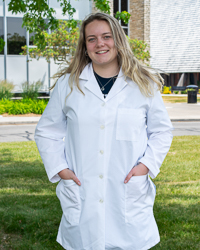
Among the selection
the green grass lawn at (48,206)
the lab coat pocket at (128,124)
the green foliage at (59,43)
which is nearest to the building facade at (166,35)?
the green foliage at (59,43)

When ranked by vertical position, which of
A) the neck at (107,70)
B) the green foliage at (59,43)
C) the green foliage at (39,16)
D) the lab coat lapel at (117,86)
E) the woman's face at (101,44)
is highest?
the green foliage at (59,43)

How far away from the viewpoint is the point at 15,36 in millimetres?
25516

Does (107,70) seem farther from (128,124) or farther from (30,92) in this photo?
(30,92)

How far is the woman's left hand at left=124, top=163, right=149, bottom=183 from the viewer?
2385mm

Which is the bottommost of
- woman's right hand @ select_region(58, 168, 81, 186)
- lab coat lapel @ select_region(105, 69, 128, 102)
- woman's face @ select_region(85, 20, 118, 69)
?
woman's right hand @ select_region(58, 168, 81, 186)

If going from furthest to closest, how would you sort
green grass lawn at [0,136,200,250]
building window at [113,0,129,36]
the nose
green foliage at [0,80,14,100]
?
building window at [113,0,129,36] → green foliage at [0,80,14,100] → green grass lawn at [0,136,200,250] → the nose

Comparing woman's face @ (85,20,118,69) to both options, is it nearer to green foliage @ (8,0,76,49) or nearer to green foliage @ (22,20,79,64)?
green foliage @ (8,0,76,49)

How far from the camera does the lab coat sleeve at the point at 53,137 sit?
2508 millimetres

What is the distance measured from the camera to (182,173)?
6867 mm

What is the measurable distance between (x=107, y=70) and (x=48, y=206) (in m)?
2.84

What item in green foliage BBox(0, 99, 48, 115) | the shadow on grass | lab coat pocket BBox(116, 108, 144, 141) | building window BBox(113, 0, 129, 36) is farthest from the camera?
building window BBox(113, 0, 129, 36)

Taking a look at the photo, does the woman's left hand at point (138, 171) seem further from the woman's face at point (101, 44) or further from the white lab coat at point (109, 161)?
the woman's face at point (101, 44)

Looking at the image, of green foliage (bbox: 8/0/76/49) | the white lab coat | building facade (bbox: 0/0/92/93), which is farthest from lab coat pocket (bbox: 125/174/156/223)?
building facade (bbox: 0/0/92/93)

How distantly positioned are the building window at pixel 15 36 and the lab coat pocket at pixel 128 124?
24.3 m
